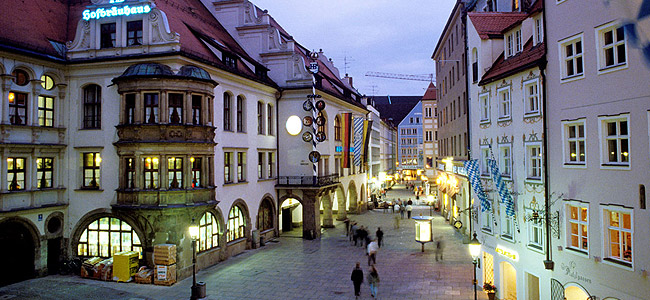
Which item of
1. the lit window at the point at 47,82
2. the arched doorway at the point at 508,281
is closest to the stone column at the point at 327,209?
the arched doorway at the point at 508,281

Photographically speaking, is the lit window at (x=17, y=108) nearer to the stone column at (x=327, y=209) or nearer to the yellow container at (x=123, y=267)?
the yellow container at (x=123, y=267)

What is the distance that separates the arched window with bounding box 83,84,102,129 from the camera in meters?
24.9

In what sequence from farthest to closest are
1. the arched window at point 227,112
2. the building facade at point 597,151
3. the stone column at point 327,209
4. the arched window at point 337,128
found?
1. the arched window at point 337,128
2. the stone column at point 327,209
3. the arched window at point 227,112
4. the building facade at point 597,151

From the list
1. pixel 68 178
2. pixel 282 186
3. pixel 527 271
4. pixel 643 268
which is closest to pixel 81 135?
pixel 68 178

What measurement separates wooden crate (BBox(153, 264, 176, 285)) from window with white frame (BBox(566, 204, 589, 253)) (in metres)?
17.1

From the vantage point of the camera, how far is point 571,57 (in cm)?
1448

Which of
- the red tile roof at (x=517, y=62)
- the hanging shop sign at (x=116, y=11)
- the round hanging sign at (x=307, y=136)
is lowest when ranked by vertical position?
the round hanging sign at (x=307, y=136)

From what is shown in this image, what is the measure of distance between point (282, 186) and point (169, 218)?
516 inches

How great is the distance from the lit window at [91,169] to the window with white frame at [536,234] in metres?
21.1

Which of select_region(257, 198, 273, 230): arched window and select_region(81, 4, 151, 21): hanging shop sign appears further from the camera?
select_region(257, 198, 273, 230): arched window

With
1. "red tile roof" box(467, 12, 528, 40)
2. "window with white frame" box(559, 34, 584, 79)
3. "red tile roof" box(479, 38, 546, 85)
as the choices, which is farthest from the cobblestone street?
"red tile roof" box(467, 12, 528, 40)

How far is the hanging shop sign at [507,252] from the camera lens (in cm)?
1828

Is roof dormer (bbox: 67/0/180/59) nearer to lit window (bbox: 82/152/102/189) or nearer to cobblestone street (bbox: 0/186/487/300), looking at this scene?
lit window (bbox: 82/152/102/189)

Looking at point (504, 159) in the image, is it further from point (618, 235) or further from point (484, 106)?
point (618, 235)
